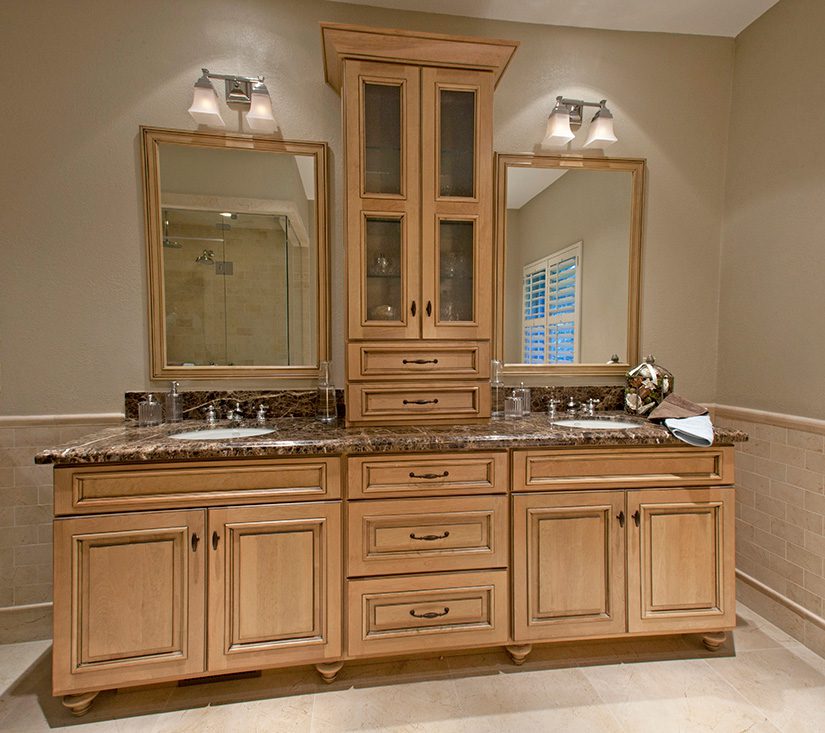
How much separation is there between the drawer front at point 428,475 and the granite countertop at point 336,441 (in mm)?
36

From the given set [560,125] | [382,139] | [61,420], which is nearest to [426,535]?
[382,139]

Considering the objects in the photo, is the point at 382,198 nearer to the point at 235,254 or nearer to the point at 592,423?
the point at 235,254

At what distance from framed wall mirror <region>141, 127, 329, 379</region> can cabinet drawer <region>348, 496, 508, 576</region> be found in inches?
31.1

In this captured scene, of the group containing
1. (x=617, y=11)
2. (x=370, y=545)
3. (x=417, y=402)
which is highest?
(x=617, y=11)

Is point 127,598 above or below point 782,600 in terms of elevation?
Result: above

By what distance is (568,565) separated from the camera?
1595 mm

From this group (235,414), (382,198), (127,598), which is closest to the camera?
(127,598)

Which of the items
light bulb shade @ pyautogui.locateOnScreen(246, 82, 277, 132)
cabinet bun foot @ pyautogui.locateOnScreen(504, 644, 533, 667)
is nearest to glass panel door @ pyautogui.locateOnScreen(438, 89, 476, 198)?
light bulb shade @ pyautogui.locateOnScreen(246, 82, 277, 132)

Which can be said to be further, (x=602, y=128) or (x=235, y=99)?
(x=602, y=128)

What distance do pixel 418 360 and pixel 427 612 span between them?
91cm

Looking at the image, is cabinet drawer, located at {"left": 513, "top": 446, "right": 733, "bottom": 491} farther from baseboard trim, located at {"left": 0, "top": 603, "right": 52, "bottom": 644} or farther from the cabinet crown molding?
baseboard trim, located at {"left": 0, "top": 603, "right": 52, "bottom": 644}

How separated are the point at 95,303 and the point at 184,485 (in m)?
1.01

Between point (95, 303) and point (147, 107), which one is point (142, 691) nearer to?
point (95, 303)

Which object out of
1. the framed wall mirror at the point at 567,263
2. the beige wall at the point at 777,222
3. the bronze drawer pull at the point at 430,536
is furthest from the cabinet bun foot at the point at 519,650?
the beige wall at the point at 777,222
